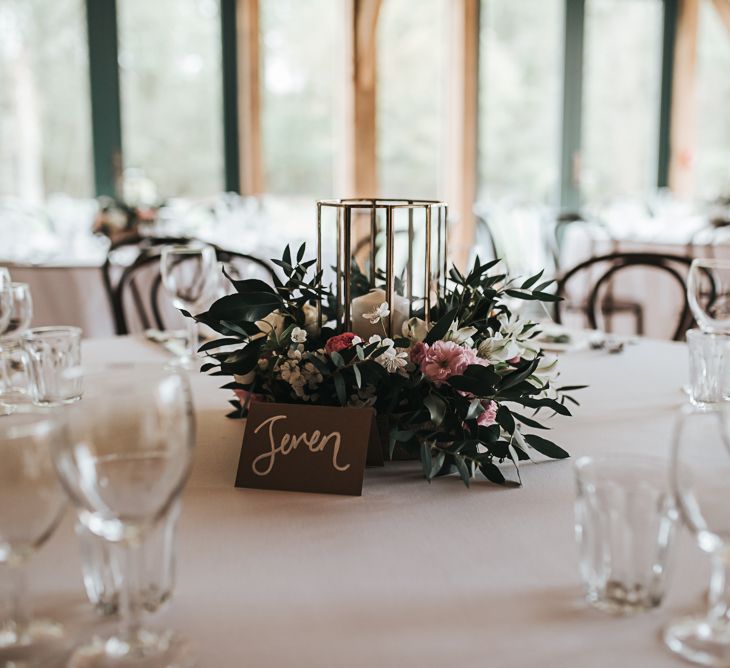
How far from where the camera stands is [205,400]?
62.5 inches

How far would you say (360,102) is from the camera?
7086 millimetres

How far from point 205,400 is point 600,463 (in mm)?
873

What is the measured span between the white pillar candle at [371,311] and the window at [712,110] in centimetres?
830

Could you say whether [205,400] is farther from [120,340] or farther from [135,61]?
[135,61]

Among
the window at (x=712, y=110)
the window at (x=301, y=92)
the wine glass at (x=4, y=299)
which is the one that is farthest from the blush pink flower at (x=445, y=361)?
the window at (x=712, y=110)

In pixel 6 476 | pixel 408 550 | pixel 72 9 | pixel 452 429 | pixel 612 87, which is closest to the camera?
pixel 6 476

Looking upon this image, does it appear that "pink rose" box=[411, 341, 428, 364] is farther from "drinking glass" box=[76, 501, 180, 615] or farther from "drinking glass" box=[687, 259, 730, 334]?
"drinking glass" box=[687, 259, 730, 334]

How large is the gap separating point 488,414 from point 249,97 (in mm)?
6165

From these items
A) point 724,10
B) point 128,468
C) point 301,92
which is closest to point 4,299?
point 128,468

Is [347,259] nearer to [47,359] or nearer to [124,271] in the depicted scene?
[47,359]

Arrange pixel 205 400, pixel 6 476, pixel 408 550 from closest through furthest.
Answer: pixel 6 476
pixel 408 550
pixel 205 400

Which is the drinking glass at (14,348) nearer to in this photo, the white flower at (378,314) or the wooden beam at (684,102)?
the white flower at (378,314)

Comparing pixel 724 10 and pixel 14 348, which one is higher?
pixel 724 10

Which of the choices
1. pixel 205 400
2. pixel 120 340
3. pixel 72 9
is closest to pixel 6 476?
pixel 205 400
